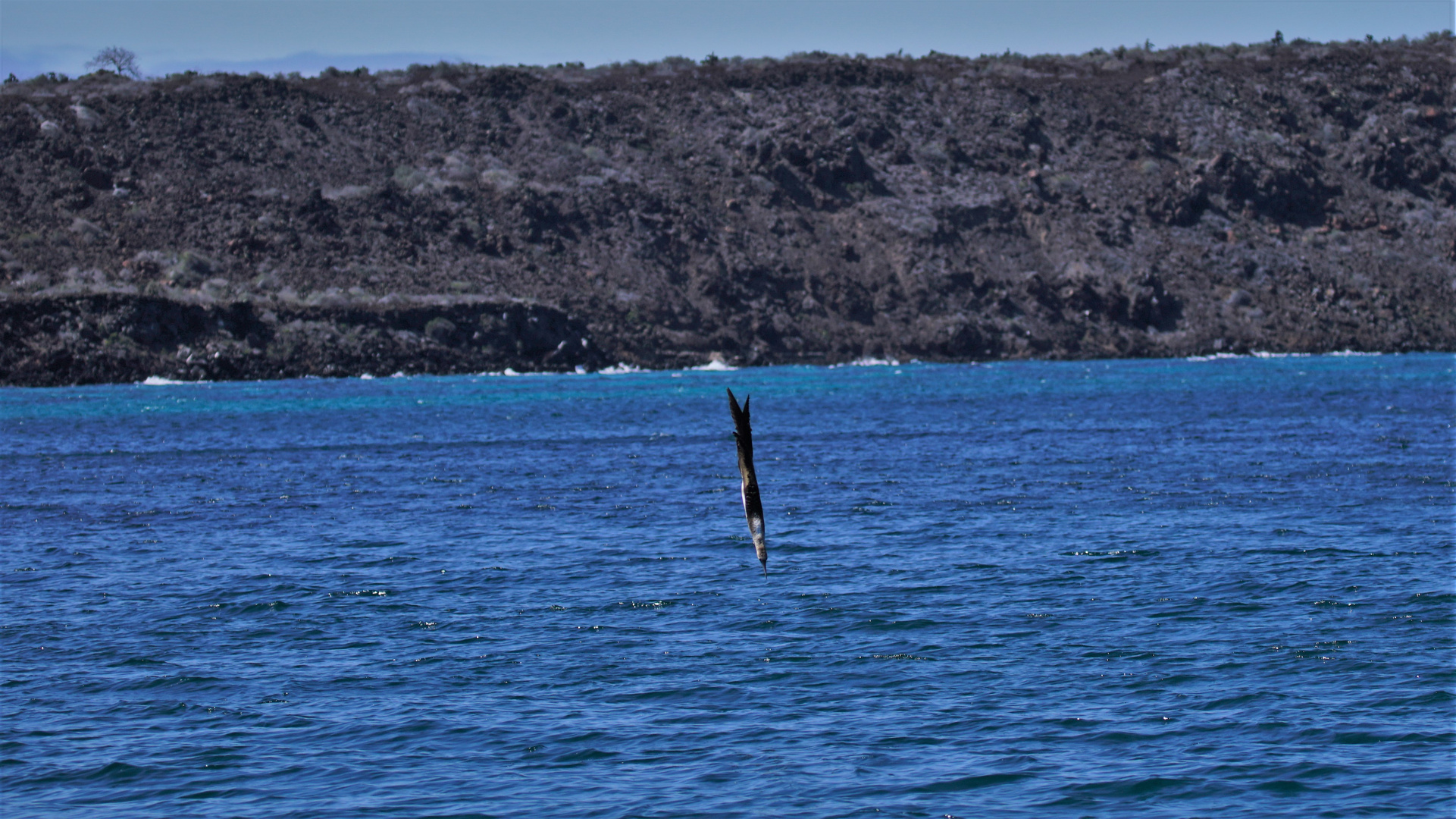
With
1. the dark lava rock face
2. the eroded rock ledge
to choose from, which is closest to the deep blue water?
the eroded rock ledge

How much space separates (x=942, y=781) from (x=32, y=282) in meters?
100

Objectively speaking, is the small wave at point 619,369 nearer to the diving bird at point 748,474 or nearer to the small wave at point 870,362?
the small wave at point 870,362

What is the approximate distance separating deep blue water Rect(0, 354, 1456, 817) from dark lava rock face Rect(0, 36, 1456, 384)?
61.4 meters

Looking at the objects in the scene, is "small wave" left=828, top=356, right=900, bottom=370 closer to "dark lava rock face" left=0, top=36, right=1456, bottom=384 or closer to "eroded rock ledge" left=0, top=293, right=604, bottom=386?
"dark lava rock face" left=0, top=36, right=1456, bottom=384

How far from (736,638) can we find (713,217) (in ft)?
350

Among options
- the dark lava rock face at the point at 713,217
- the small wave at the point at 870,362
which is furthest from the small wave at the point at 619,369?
the small wave at the point at 870,362

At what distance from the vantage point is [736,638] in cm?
1920

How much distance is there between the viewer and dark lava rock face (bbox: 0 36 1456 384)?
104 meters

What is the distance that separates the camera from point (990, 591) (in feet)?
72.6

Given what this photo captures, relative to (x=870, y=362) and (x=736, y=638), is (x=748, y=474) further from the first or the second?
(x=870, y=362)

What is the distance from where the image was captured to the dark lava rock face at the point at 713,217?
340ft

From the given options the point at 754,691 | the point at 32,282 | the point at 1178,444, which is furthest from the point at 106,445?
the point at 32,282

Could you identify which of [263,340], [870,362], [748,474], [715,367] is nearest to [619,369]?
[715,367]

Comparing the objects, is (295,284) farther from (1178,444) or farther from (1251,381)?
(1178,444)
